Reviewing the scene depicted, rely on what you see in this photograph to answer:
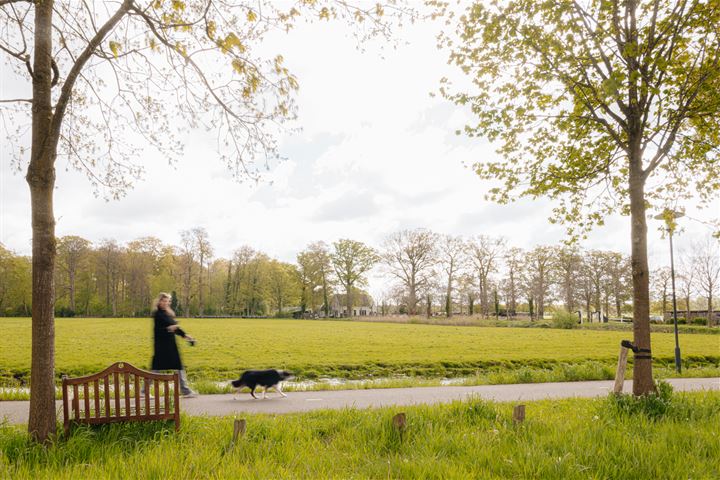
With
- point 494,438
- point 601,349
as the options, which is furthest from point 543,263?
point 494,438

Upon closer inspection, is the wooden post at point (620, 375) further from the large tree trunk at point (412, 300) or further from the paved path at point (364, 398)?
the large tree trunk at point (412, 300)

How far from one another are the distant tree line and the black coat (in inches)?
2040

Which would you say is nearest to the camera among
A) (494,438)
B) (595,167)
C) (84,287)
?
(494,438)

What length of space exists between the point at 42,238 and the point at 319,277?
2668 inches

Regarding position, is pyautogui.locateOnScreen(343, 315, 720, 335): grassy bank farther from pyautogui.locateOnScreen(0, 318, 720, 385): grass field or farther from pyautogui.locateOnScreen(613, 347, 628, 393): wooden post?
pyautogui.locateOnScreen(613, 347, 628, 393): wooden post

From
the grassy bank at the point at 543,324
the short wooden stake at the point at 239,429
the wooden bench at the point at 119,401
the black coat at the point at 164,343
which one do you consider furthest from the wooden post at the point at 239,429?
the grassy bank at the point at 543,324

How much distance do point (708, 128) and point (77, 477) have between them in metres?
11.6

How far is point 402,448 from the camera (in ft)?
17.1

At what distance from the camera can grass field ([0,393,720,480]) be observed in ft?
14.5

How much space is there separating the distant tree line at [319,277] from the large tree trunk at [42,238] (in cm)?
5523

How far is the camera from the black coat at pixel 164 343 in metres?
8.77

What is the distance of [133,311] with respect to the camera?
64.0 meters

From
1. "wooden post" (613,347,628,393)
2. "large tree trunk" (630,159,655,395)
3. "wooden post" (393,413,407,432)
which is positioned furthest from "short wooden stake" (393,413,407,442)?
"large tree trunk" (630,159,655,395)

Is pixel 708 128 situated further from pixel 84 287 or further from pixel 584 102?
pixel 84 287
